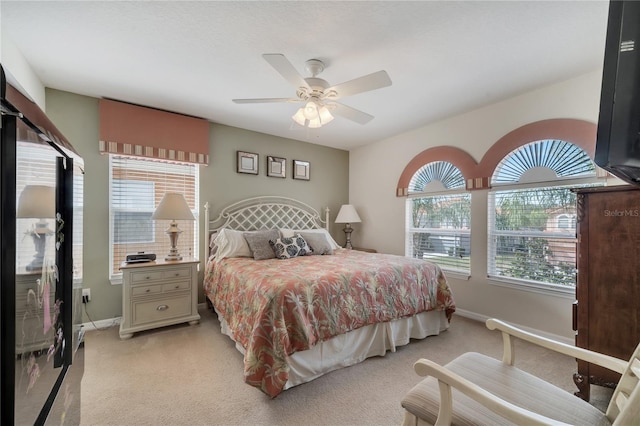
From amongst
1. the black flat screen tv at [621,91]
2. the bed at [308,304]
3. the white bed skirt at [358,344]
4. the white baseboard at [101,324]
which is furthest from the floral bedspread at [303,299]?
the black flat screen tv at [621,91]

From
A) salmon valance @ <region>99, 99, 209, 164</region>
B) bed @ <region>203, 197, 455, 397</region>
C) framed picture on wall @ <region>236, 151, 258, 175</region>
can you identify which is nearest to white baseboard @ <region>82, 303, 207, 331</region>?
bed @ <region>203, 197, 455, 397</region>

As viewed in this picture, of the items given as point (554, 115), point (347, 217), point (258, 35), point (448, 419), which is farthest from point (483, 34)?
point (347, 217)

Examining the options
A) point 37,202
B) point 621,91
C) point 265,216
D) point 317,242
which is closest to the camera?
point 621,91

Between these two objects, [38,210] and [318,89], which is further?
[318,89]

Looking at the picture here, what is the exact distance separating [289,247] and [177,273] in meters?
1.28

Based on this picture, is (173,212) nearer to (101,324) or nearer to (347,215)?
(101,324)

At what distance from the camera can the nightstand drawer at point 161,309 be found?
9.07 feet

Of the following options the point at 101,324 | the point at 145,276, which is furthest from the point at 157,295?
the point at 101,324

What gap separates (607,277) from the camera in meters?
1.67

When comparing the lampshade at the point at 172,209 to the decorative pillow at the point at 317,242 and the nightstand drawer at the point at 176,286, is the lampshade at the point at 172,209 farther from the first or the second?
the decorative pillow at the point at 317,242

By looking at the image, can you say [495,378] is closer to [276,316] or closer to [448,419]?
[448,419]

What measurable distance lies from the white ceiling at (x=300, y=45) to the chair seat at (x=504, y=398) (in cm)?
211

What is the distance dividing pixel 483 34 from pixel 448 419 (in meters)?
2.39

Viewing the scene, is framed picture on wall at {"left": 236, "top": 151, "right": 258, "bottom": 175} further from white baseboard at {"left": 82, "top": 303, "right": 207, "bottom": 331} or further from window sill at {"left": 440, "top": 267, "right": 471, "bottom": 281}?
window sill at {"left": 440, "top": 267, "right": 471, "bottom": 281}
